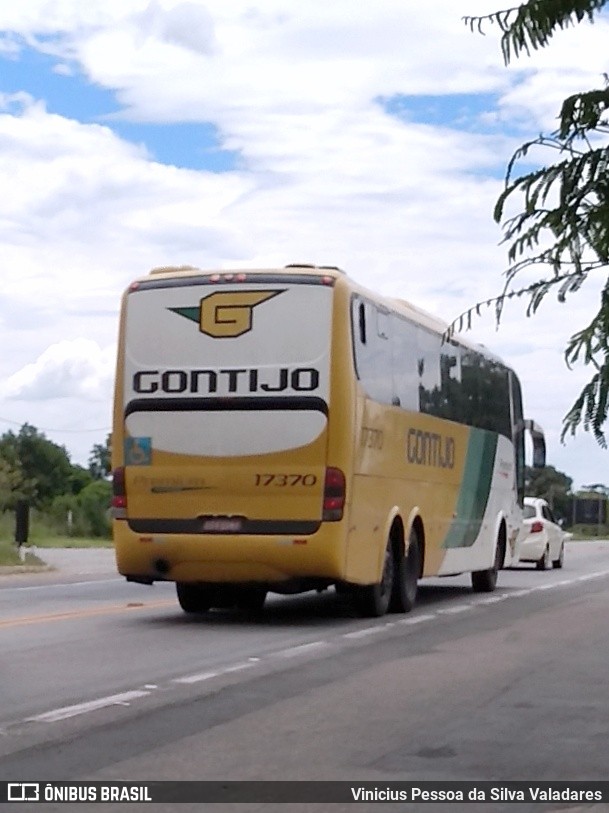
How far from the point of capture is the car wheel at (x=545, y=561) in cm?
3406

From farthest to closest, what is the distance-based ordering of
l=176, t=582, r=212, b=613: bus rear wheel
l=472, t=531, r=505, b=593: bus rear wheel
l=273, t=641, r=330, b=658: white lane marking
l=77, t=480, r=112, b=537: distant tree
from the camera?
1. l=77, t=480, r=112, b=537: distant tree
2. l=472, t=531, r=505, b=593: bus rear wheel
3. l=176, t=582, r=212, b=613: bus rear wheel
4. l=273, t=641, r=330, b=658: white lane marking

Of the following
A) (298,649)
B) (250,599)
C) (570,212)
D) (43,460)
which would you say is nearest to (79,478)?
(43,460)

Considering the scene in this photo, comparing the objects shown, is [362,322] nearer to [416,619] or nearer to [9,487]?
[416,619]

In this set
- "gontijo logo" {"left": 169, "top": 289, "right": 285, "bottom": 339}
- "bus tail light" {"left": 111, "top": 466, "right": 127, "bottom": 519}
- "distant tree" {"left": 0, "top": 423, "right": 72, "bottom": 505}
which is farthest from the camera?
"distant tree" {"left": 0, "top": 423, "right": 72, "bottom": 505}

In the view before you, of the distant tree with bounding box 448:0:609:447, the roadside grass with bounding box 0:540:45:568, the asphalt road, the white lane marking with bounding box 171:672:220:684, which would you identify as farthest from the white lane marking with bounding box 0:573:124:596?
the distant tree with bounding box 448:0:609:447

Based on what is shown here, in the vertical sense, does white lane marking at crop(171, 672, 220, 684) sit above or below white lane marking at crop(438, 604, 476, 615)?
below

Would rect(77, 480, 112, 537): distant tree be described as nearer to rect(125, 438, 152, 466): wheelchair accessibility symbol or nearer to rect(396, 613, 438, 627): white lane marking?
rect(396, 613, 438, 627): white lane marking

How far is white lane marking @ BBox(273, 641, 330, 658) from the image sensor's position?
559 inches

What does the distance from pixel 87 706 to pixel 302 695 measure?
1.63 meters

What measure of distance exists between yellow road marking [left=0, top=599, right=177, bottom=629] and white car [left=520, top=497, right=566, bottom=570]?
1339 centimetres

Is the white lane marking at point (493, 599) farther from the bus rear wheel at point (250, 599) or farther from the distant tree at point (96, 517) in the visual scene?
the distant tree at point (96, 517)

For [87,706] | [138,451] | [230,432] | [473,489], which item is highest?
[230,432]

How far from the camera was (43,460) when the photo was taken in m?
122

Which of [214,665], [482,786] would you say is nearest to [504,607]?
[214,665]
